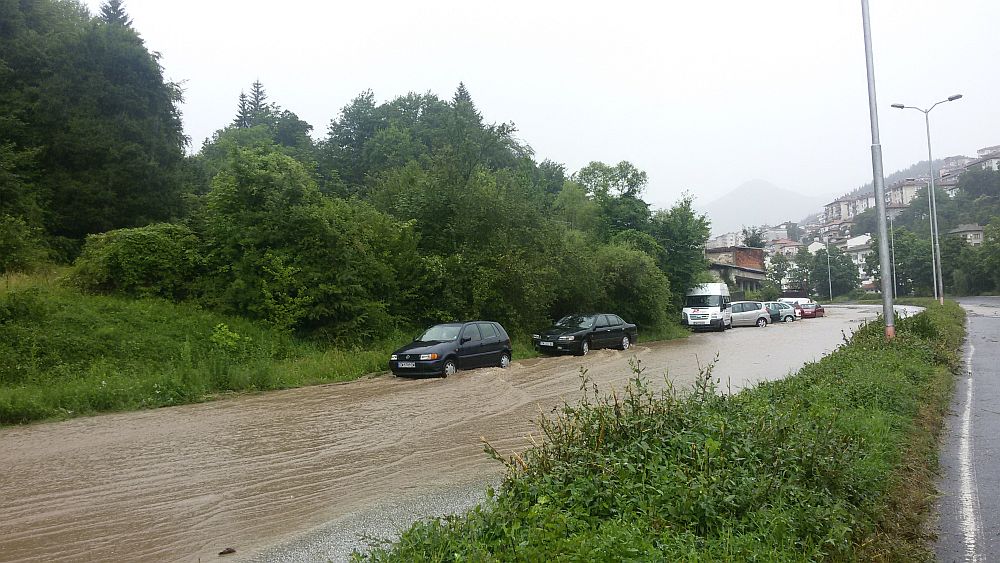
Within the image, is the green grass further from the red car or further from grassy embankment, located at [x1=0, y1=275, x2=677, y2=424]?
the red car

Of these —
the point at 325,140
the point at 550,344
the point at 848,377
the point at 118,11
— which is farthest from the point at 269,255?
the point at 325,140

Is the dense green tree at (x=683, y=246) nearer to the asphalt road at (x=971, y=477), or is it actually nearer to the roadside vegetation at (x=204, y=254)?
the roadside vegetation at (x=204, y=254)

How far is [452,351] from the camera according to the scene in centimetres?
1703

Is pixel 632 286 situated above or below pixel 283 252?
below

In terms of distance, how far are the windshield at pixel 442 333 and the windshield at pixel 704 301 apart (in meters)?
24.1

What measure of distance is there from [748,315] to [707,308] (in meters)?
4.83

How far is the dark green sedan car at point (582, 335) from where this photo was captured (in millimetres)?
23000

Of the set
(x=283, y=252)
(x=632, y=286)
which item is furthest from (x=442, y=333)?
(x=632, y=286)

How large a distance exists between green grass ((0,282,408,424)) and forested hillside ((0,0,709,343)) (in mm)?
1186

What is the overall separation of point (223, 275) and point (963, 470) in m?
17.2

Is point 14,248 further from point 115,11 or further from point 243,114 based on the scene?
point 243,114

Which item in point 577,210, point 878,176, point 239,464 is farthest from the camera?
point 577,210

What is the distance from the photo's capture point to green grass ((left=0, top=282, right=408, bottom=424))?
12328 mm

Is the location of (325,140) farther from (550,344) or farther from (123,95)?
(550,344)
